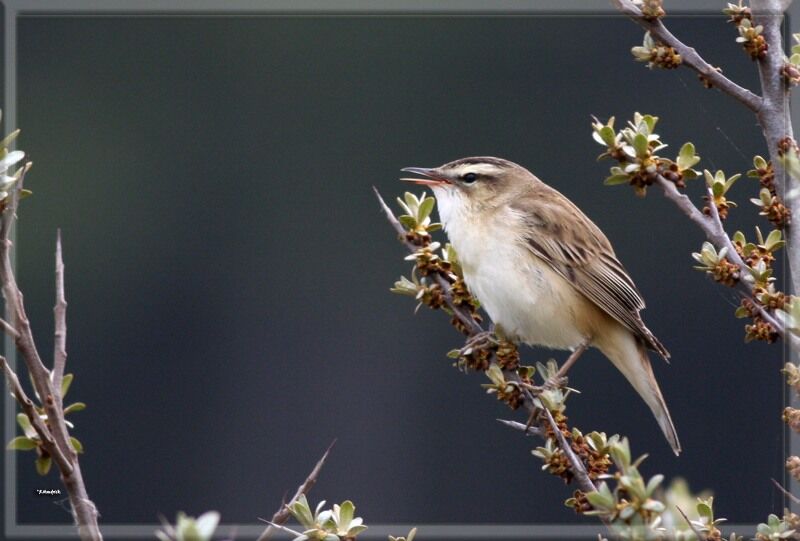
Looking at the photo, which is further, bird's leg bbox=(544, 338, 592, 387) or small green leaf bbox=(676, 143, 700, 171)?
bird's leg bbox=(544, 338, 592, 387)

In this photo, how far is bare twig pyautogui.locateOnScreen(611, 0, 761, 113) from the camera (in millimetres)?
2170

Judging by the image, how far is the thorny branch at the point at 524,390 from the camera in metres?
1.91

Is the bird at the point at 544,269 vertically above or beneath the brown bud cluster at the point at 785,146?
beneath

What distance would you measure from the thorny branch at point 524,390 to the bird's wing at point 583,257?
722 mm

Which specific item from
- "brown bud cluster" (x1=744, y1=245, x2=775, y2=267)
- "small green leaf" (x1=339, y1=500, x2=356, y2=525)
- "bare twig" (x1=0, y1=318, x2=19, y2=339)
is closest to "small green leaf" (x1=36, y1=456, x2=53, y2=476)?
"bare twig" (x1=0, y1=318, x2=19, y2=339)

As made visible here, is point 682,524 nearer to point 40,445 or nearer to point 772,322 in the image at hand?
point 772,322

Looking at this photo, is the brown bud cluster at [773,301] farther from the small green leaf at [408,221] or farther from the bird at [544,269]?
the bird at [544,269]

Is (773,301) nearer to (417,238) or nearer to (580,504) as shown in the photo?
(580,504)

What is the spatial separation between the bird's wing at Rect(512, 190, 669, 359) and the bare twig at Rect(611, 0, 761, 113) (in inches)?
39.9

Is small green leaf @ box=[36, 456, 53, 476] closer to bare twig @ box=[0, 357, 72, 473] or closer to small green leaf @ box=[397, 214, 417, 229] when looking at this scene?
bare twig @ box=[0, 357, 72, 473]

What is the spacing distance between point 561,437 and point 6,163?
3.79 ft


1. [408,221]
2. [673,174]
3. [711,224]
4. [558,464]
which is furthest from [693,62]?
[558,464]

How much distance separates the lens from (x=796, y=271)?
1.91 m

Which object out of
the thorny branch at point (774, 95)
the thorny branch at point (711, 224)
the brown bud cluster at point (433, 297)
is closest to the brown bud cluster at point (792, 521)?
the thorny branch at point (711, 224)
